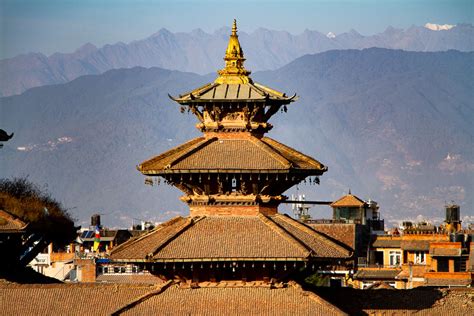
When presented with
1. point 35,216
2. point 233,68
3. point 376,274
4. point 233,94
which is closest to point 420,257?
point 376,274

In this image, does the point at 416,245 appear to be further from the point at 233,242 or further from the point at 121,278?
the point at 233,242

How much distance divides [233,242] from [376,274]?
62926 mm

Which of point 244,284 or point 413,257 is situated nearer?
point 244,284

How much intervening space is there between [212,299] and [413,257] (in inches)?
2825

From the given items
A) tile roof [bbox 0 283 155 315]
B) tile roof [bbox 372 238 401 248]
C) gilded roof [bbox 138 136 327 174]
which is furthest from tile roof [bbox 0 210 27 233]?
tile roof [bbox 372 238 401 248]

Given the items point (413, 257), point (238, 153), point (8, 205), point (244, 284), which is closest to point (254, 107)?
point (238, 153)

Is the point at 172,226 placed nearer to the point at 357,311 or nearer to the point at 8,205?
the point at 357,311

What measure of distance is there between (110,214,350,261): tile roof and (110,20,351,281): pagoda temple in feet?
0.08

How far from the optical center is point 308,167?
5241cm

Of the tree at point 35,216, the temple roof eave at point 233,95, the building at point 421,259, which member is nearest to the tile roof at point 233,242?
the temple roof eave at point 233,95

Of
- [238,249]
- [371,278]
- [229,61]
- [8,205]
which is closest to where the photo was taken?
[238,249]

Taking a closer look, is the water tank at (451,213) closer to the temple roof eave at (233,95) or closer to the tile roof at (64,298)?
the temple roof eave at (233,95)

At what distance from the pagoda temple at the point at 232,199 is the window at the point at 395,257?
78893 mm

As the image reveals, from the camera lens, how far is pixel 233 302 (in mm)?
51188
